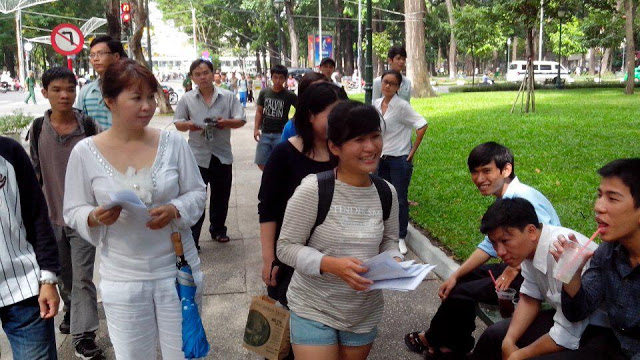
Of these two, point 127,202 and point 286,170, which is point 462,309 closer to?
point 286,170

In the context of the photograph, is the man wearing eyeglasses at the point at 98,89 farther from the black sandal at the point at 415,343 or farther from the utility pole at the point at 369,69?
the utility pole at the point at 369,69

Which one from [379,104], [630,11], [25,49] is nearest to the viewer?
[379,104]

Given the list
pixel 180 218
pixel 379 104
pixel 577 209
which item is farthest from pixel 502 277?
pixel 577 209

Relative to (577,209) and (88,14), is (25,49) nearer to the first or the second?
(88,14)

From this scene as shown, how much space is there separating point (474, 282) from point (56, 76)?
9.70ft

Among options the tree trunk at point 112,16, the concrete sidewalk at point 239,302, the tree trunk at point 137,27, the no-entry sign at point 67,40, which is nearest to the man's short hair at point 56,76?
the concrete sidewalk at point 239,302

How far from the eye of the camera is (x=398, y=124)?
5.91 meters

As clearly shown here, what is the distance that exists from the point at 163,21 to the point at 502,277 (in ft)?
259

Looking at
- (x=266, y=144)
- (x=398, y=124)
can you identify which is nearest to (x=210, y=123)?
(x=266, y=144)

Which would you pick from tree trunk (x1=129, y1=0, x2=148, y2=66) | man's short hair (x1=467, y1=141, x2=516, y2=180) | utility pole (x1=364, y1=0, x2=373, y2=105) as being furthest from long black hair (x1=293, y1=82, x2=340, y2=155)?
tree trunk (x1=129, y1=0, x2=148, y2=66)

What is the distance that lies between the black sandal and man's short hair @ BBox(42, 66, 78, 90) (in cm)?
284

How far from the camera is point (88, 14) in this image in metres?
56.8

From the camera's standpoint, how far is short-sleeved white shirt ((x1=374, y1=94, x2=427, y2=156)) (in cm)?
586

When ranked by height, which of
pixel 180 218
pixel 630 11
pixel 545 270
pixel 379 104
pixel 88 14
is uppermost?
pixel 88 14
